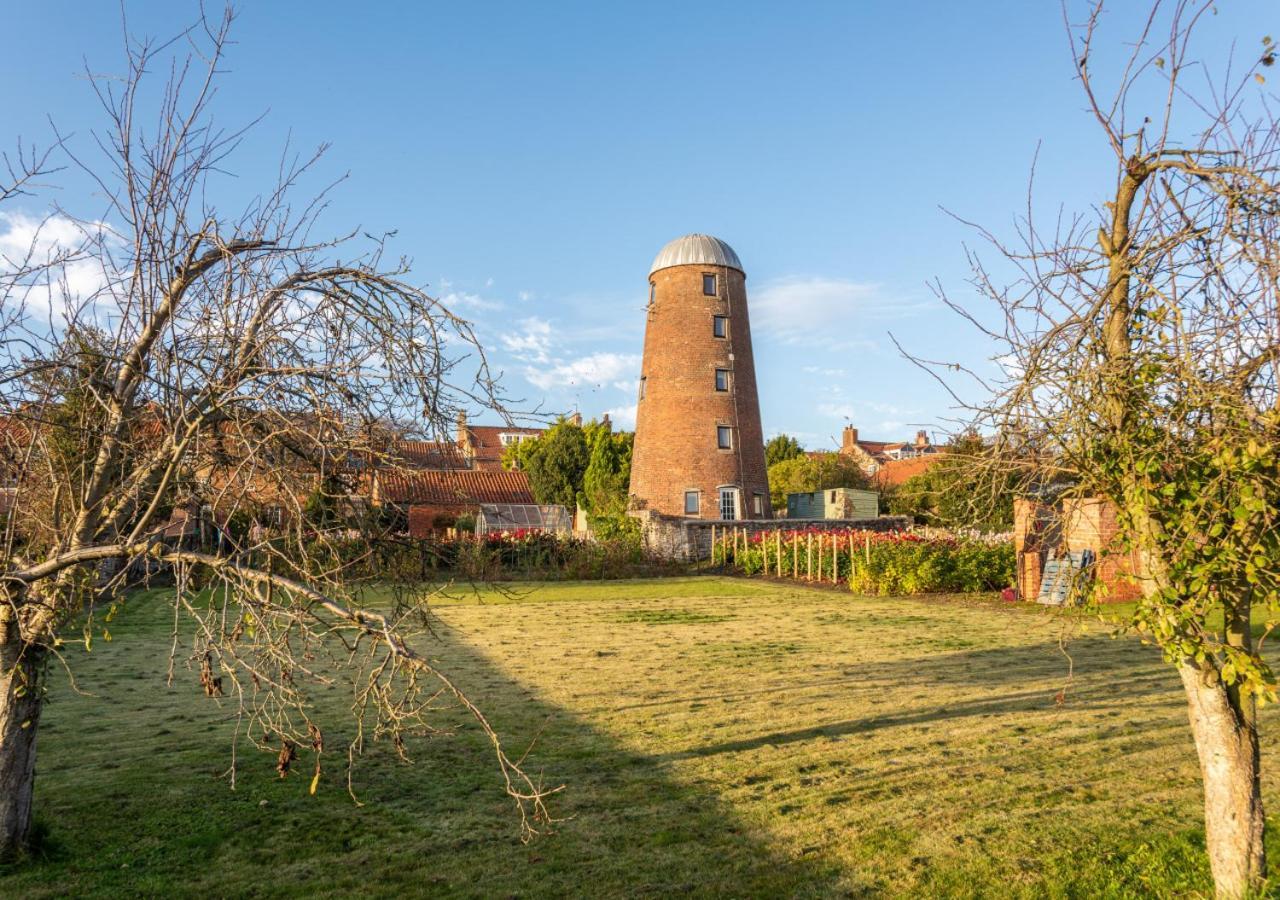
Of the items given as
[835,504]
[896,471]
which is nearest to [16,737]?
[835,504]

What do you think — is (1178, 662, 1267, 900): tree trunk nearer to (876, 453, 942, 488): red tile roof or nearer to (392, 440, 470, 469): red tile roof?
(392, 440, 470, 469): red tile roof

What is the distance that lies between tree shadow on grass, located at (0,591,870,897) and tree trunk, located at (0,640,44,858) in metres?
0.25

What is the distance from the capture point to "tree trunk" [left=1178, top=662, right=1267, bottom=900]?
168 inches

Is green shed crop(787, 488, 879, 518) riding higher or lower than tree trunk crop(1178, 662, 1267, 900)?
higher

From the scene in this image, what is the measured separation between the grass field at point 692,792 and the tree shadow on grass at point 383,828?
0.06ft

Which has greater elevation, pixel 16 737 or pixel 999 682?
pixel 16 737

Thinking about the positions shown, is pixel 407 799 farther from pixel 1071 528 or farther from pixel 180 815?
pixel 1071 528

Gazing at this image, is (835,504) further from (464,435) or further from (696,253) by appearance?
(464,435)

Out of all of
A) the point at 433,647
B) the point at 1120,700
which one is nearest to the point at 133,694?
the point at 433,647

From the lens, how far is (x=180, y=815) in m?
5.66

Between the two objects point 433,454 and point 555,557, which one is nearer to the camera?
point 433,454

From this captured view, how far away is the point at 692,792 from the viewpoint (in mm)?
6195

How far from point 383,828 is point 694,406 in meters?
29.0

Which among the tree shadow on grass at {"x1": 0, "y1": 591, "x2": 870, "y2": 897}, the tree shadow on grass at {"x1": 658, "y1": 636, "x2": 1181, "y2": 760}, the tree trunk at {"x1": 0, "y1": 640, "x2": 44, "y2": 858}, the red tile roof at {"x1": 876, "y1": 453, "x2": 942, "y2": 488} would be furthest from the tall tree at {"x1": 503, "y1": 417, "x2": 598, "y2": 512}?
the tree trunk at {"x1": 0, "y1": 640, "x2": 44, "y2": 858}
